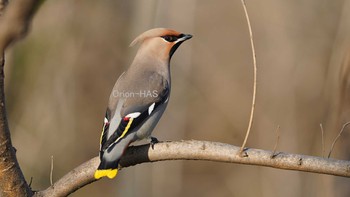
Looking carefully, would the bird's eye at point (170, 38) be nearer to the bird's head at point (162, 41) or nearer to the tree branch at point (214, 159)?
the bird's head at point (162, 41)

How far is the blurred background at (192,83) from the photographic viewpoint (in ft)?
21.0

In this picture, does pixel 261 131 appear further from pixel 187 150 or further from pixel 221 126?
pixel 187 150

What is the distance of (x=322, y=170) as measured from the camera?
267 centimetres

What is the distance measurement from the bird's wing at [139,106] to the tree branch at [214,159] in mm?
351

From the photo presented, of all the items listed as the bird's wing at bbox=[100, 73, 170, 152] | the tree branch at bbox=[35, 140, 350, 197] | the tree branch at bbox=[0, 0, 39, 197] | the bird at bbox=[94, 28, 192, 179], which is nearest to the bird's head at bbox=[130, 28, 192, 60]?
the bird at bbox=[94, 28, 192, 179]

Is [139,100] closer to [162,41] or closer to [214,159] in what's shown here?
[162,41]

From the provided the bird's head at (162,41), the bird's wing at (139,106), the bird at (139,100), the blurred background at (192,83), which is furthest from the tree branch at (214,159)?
the blurred background at (192,83)

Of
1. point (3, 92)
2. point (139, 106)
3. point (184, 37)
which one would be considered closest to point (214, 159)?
point (3, 92)

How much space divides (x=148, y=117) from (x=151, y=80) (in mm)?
340

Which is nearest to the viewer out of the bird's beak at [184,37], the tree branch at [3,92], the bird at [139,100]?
the tree branch at [3,92]

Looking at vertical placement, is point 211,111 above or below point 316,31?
below

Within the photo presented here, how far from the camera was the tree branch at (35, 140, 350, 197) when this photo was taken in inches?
106

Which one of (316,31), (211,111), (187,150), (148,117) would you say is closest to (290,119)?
(316,31)

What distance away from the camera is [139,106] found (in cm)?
380
